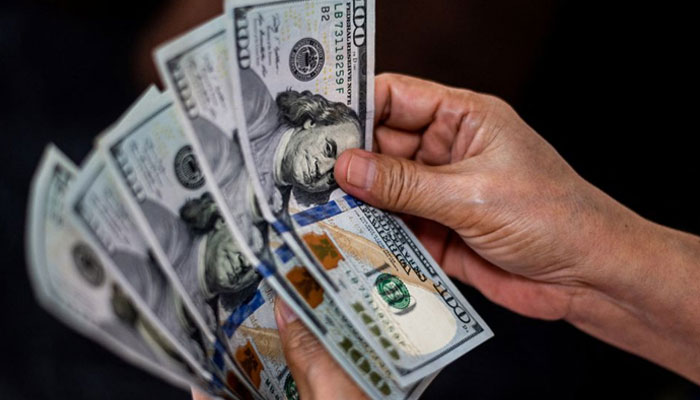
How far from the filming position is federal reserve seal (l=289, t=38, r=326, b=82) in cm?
86

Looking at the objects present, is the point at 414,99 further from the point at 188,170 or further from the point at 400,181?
the point at 188,170

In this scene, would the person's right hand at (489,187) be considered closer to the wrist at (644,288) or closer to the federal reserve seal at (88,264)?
the wrist at (644,288)

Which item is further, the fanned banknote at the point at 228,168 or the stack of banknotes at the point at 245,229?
the fanned banknote at the point at 228,168

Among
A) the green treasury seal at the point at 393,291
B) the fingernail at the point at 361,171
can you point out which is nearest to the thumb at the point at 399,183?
the fingernail at the point at 361,171

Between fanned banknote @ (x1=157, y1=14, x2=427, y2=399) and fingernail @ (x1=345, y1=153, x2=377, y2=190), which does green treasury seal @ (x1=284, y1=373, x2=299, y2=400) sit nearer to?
fanned banknote @ (x1=157, y1=14, x2=427, y2=399)

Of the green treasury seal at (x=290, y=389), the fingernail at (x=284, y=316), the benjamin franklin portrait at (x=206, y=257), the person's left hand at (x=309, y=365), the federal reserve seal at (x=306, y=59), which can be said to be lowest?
the green treasury seal at (x=290, y=389)

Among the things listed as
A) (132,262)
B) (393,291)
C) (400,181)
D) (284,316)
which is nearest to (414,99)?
(400,181)

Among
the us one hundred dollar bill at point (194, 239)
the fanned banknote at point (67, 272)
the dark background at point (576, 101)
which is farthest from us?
the dark background at point (576, 101)

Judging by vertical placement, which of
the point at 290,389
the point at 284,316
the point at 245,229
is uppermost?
the point at 245,229

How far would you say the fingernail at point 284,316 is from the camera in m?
0.80

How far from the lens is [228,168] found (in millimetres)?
805

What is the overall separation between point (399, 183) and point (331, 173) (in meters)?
0.11

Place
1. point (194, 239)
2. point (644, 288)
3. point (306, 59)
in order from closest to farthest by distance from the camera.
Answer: point (194, 239) → point (306, 59) → point (644, 288)

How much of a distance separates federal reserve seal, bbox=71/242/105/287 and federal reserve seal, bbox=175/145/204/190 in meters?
0.17
